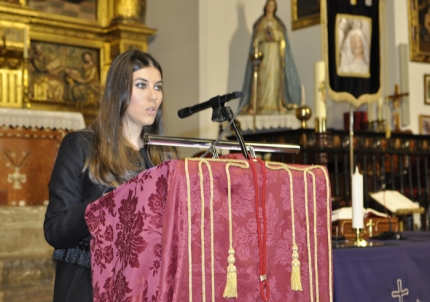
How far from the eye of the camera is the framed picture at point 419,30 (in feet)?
39.0

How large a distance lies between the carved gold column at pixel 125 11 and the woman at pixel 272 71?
6.39 feet

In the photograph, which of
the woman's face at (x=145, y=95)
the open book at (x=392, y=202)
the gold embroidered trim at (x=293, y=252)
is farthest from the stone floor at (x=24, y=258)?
the gold embroidered trim at (x=293, y=252)

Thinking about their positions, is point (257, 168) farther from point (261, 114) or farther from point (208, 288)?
point (261, 114)

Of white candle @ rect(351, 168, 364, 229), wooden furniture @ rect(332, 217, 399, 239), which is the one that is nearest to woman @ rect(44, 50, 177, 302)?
white candle @ rect(351, 168, 364, 229)

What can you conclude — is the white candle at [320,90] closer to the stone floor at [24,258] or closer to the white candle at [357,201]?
the stone floor at [24,258]

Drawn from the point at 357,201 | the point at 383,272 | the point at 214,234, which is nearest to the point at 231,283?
the point at 214,234

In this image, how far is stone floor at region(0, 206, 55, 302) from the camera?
5219 millimetres

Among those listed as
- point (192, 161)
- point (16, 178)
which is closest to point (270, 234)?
point (192, 161)

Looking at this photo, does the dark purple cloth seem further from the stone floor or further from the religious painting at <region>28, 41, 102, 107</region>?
the religious painting at <region>28, 41, 102, 107</region>

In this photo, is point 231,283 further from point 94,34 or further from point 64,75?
point 94,34

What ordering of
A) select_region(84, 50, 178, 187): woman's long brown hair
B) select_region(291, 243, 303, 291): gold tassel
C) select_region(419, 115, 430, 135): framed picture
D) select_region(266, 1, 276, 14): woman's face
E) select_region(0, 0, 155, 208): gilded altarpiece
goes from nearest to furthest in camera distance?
1. select_region(291, 243, 303, 291): gold tassel
2. select_region(84, 50, 178, 187): woman's long brown hair
3. select_region(0, 0, 155, 208): gilded altarpiece
4. select_region(266, 1, 276, 14): woman's face
5. select_region(419, 115, 430, 135): framed picture

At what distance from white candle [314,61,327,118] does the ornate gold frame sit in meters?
3.98

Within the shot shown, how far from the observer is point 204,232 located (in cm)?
196

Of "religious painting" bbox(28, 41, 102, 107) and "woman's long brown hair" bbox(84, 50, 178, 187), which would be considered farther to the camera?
"religious painting" bbox(28, 41, 102, 107)
